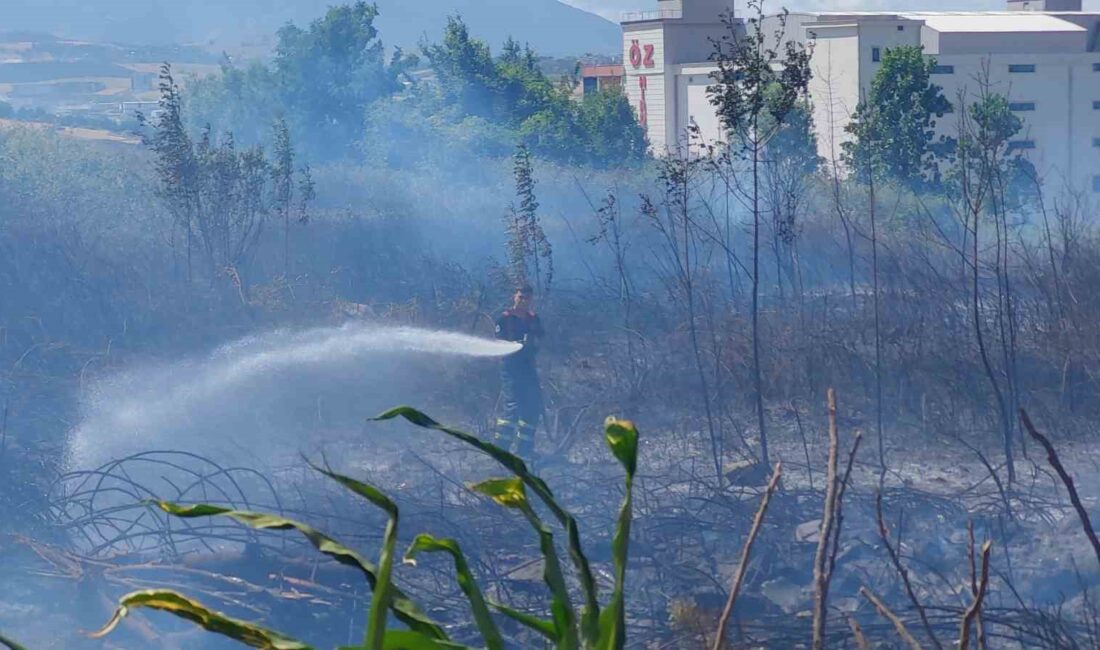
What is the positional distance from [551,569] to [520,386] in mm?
7883

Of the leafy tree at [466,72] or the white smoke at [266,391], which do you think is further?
the leafy tree at [466,72]

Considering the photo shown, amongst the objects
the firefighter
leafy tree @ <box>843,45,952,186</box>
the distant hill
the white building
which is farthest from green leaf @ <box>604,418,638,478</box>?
the distant hill

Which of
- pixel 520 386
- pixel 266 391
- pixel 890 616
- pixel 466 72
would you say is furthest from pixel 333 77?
pixel 890 616

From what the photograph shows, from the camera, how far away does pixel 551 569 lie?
55.6 inches

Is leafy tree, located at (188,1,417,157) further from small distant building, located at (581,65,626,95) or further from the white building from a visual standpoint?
small distant building, located at (581,65,626,95)

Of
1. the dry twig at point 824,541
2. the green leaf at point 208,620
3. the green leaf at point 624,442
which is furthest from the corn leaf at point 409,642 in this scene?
the dry twig at point 824,541

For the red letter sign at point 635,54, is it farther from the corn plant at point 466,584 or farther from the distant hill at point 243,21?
the distant hill at point 243,21

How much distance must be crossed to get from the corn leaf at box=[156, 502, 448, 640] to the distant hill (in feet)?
361

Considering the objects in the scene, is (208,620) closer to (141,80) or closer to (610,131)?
(610,131)

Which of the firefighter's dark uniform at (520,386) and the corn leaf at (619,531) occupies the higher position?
the corn leaf at (619,531)

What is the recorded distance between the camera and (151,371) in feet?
38.3

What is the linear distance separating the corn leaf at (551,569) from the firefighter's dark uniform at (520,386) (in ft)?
24.9

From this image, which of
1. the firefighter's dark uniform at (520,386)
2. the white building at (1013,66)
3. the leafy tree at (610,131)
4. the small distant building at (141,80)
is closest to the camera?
the firefighter's dark uniform at (520,386)

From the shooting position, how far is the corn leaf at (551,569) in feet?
4.56
